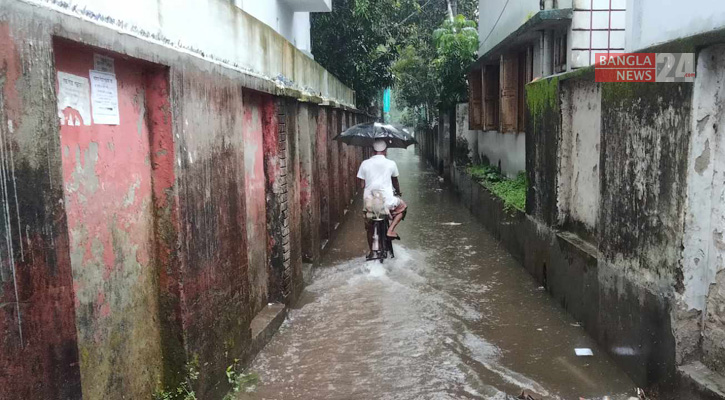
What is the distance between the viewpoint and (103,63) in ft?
10.2

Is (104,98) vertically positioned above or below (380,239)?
above

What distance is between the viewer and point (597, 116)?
19.9 ft

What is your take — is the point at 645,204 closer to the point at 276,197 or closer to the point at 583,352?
the point at 583,352

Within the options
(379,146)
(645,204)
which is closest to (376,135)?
(379,146)

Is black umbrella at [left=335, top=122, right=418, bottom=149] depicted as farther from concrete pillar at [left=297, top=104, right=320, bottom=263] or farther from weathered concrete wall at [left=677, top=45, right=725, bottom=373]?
weathered concrete wall at [left=677, top=45, right=725, bottom=373]

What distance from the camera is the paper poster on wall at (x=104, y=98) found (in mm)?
3033

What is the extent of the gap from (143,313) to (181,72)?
143 cm

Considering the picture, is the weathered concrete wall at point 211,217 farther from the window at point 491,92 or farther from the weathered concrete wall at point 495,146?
the window at point 491,92

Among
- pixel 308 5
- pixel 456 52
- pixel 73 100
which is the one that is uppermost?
pixel 308 5

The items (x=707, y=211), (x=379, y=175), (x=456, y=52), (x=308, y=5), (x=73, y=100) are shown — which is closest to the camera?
(x=73, y=100)

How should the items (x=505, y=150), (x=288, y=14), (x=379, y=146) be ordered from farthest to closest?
(x=288, y=14)
(x=505, y=150)
(x=379, y=146)

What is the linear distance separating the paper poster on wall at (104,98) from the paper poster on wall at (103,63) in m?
0.02

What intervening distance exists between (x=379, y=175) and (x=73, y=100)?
19.3 feet

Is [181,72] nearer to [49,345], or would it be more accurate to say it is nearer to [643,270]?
[49,345]
